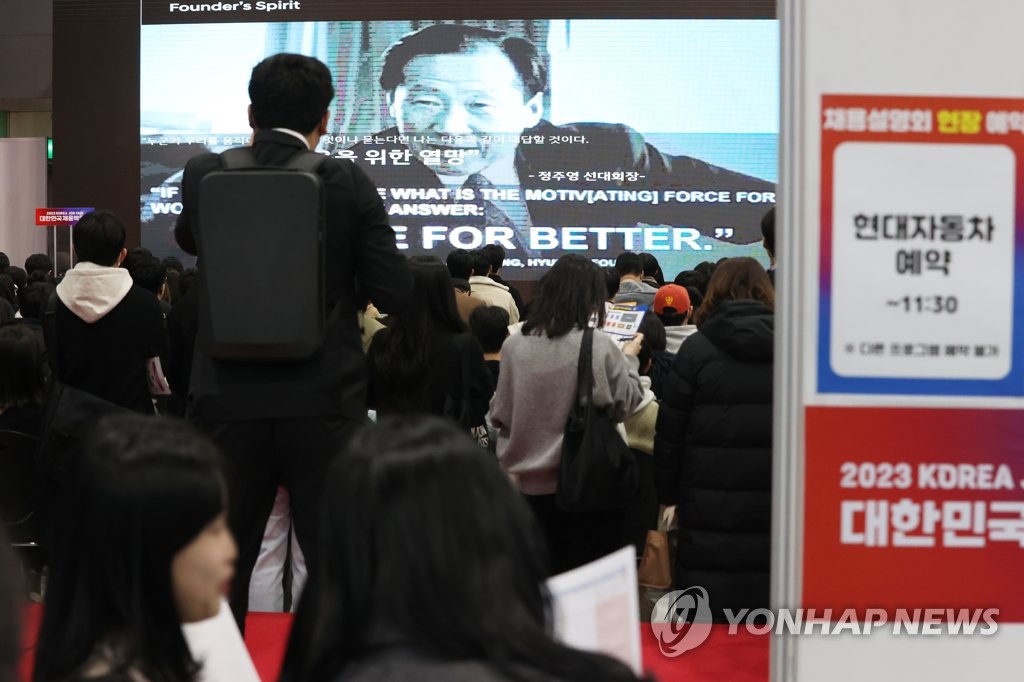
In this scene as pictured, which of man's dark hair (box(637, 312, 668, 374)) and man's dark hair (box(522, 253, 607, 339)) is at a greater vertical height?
man's dark hair (box(522, 253, 607, 339))

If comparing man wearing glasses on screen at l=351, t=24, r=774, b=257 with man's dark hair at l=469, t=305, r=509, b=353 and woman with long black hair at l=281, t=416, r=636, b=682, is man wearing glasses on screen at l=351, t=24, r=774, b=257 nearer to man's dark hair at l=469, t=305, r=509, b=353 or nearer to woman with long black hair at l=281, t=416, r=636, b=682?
man's dark hair at l=469, t=305, r=509, b=353

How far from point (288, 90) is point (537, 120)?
8862 mm

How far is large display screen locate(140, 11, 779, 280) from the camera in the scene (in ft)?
37.5

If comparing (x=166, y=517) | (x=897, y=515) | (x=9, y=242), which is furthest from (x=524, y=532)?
(x=9, y=242)

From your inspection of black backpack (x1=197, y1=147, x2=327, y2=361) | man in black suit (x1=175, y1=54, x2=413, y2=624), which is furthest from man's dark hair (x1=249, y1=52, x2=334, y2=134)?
black backpack (x1=197, y1=147, x2=327, y2=361)

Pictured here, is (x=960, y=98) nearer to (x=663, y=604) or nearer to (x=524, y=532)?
(x=524, y=532)

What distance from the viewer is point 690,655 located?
3.70 metres

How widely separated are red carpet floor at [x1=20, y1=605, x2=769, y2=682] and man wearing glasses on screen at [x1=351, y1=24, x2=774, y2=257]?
7933 mm

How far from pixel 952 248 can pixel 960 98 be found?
21cm

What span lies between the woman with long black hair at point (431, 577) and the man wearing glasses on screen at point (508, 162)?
34.4ft

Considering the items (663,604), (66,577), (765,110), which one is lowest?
(663,604)

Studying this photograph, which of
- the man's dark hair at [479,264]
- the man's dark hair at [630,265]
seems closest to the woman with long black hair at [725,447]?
the man's dark hair at [630,265]

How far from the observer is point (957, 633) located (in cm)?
186

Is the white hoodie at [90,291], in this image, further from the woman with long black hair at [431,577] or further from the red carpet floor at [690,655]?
the woman with long black hair at [431,577]
